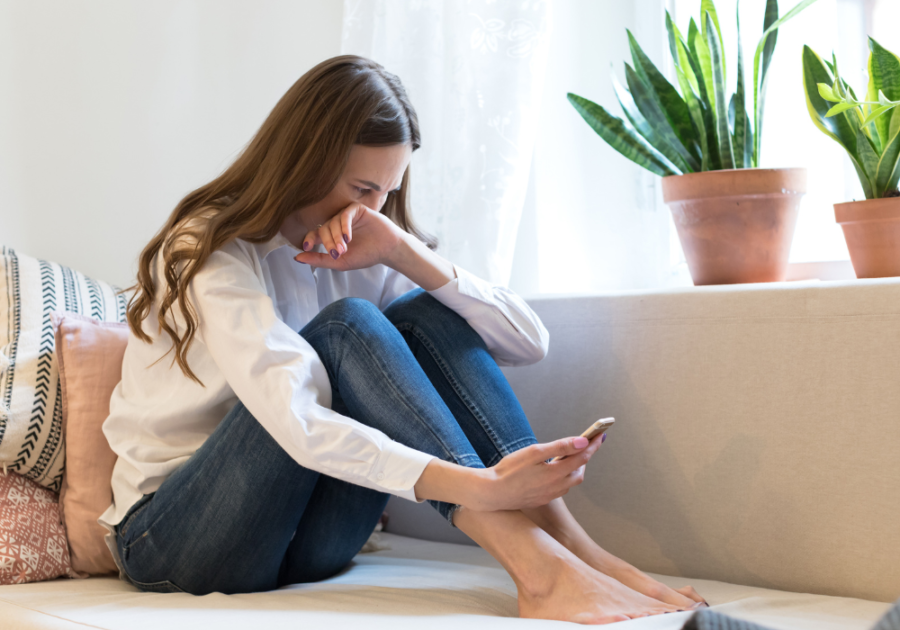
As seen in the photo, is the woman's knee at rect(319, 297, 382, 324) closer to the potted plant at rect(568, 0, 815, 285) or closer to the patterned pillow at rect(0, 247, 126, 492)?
the patterned pillow at rect(0, 247, 126, 492)

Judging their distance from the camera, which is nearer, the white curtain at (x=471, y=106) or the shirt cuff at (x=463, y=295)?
the shirt cuff at (x=463, y=295)

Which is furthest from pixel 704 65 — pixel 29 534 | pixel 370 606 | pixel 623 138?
pixel 29 534

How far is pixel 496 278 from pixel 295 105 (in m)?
0.62

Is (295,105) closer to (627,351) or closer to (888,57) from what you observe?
(627,351)

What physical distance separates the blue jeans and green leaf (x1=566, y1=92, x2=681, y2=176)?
0.50 m

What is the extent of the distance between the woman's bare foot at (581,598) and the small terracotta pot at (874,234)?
602 mm

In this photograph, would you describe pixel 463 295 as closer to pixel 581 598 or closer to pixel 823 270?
pixel 581 598

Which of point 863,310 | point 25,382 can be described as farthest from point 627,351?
point 25,382

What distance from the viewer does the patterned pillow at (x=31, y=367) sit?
3.63ft

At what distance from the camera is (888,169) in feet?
3.77

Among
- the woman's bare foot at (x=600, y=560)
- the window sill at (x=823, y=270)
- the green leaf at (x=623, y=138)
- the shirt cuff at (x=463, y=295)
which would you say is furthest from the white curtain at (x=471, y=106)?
the woman's bare foot at (x=600, y=560)

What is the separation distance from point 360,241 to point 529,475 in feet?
1.40

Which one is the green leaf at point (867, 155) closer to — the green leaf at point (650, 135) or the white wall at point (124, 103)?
the green leaf at point (650, 135)

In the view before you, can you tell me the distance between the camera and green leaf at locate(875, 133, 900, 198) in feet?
3.72
